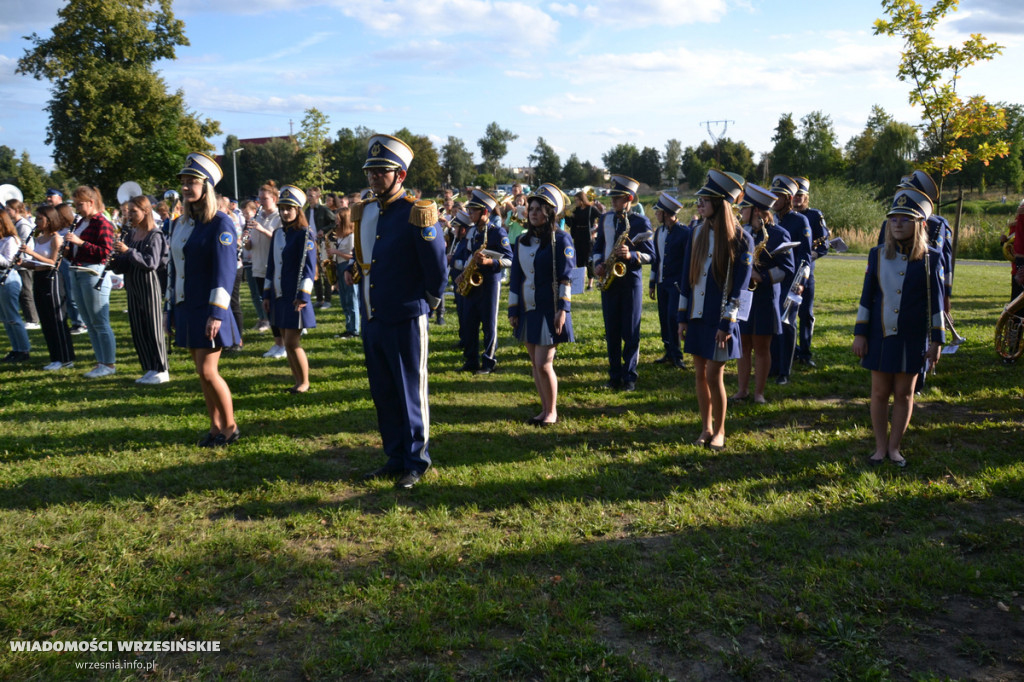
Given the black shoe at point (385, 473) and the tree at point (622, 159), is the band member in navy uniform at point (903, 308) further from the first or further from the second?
the tree at point (622, 159)

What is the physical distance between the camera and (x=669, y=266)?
30.0 feet

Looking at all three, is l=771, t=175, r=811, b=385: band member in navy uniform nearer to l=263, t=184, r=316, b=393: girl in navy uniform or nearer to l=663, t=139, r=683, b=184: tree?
l=263, t=184, r=316, b=393: girl in navy uniform

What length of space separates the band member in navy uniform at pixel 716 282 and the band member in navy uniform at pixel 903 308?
3.23 ft

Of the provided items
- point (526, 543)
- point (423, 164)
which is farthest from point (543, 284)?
point (423, 164)

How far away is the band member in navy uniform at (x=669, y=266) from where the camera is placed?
29.3ft

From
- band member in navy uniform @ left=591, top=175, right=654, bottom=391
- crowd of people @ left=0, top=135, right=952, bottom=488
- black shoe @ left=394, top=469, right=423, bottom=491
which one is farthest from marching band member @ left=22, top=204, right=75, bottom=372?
band member in navy uniform @ left=591, top=175, right=654, bottom=391

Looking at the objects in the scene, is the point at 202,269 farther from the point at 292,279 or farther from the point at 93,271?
the point at 93,271

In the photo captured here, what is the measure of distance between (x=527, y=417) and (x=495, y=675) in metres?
4.12

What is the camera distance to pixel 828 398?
25.3 feet

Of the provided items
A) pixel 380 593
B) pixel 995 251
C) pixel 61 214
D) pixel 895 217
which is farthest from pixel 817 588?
pixel 995 251

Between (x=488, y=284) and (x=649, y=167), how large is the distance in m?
86.2

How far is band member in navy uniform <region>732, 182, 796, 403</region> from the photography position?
7227 millimetres

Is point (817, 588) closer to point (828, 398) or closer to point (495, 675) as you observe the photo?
point (495, 675)

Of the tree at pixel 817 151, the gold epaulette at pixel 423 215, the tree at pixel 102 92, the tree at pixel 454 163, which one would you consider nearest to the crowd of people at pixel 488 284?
the gold epaulette at pixel 423 215
